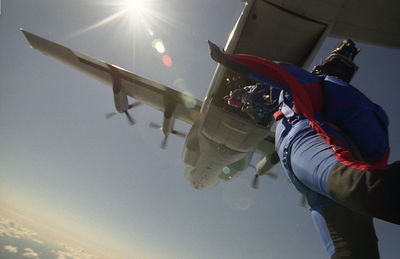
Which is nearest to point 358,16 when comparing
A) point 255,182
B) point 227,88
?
point 227,88

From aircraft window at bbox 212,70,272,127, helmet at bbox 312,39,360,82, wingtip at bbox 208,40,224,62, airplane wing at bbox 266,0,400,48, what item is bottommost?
aircraft window at bbox 212,70,272,127

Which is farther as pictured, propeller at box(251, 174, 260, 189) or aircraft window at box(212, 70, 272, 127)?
propeller at box(251, 174, 260, 189)

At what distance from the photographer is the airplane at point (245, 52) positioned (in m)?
7.68

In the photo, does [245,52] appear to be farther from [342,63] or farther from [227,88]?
[342,63]

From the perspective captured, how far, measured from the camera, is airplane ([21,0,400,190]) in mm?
7684

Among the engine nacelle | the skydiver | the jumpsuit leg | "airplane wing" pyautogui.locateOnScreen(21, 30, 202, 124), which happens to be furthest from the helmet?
the engine nacelle

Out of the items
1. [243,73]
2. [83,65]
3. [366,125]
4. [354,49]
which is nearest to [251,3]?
[354,49]

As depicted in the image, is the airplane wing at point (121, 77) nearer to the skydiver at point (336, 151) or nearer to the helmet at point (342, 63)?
the helmet at point (342, 63)

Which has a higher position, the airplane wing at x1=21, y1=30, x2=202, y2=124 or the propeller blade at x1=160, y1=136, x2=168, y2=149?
the airplane wing at x1=21, y1=30, x2=202, y2=124

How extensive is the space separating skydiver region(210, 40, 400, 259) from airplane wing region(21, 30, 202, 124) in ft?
30.1

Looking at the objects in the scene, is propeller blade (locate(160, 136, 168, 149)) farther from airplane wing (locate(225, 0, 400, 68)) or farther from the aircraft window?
airplane wing (locate(225, 0, 400, 68))

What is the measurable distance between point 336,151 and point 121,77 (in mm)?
11215

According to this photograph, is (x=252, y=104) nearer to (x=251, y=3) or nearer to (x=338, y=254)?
(x=338, y=254)

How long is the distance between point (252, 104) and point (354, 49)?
174 cm
